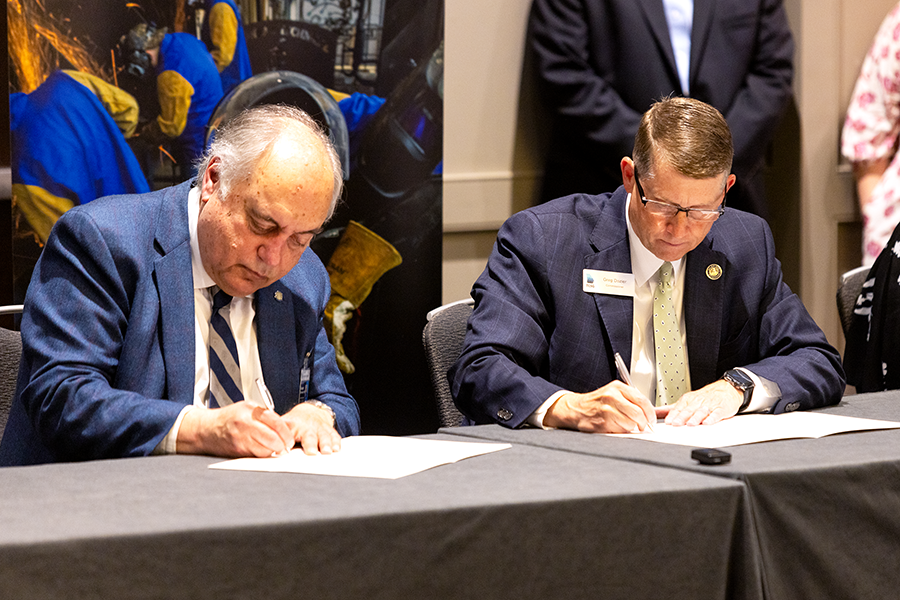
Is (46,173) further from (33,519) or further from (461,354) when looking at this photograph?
(33,519)

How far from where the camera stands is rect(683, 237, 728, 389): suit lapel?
2352mm

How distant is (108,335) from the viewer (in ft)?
6.03

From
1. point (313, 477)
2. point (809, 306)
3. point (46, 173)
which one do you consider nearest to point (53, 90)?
point (46, 173)

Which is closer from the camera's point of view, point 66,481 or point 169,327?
point 66,481

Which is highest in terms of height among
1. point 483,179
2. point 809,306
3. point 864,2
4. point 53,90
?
point 864,2

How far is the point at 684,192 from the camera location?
2.20 m

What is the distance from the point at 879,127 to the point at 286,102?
2.44m

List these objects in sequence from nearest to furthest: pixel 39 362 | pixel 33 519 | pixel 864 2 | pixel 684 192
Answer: pixel 33 519 < pixel 39 362 < pixel 684 192 < pixel 864 2

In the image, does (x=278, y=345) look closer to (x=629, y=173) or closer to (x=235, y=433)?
(x=235, y=433)

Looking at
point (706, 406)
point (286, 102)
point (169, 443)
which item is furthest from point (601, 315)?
point (286, 102)

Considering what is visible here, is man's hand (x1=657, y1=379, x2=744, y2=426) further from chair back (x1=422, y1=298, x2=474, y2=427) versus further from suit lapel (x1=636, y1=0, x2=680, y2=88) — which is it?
suit lapel (x1=636, y1=0, x2=680, y2=88)

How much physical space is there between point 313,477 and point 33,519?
1.26ft

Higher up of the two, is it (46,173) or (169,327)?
(46,173)

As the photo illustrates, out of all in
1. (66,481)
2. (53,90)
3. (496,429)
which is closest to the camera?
(66,481)
